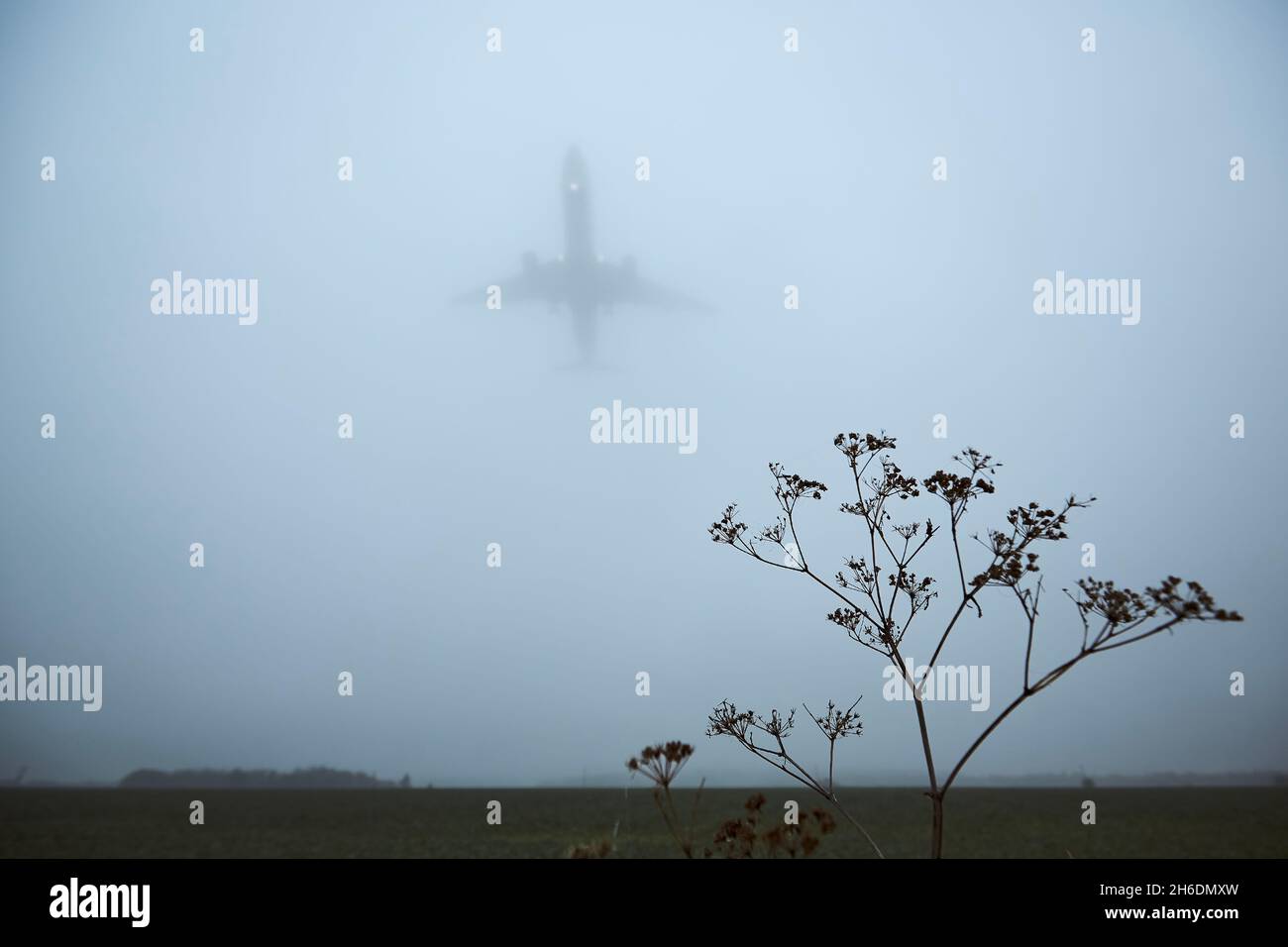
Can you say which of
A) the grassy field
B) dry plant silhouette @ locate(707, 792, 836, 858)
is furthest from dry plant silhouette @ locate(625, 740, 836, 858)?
the grassy field

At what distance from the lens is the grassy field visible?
98.4 ft

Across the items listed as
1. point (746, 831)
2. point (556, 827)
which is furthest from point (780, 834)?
point (556, 827)

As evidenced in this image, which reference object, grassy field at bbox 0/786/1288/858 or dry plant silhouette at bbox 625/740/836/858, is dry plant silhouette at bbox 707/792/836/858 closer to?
dry plant silhouette at bbox 625/740/836/858

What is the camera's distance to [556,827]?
38.1 m

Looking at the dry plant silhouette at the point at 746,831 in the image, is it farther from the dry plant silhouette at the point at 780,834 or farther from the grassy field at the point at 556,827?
the grassy field at the point at 556,827
